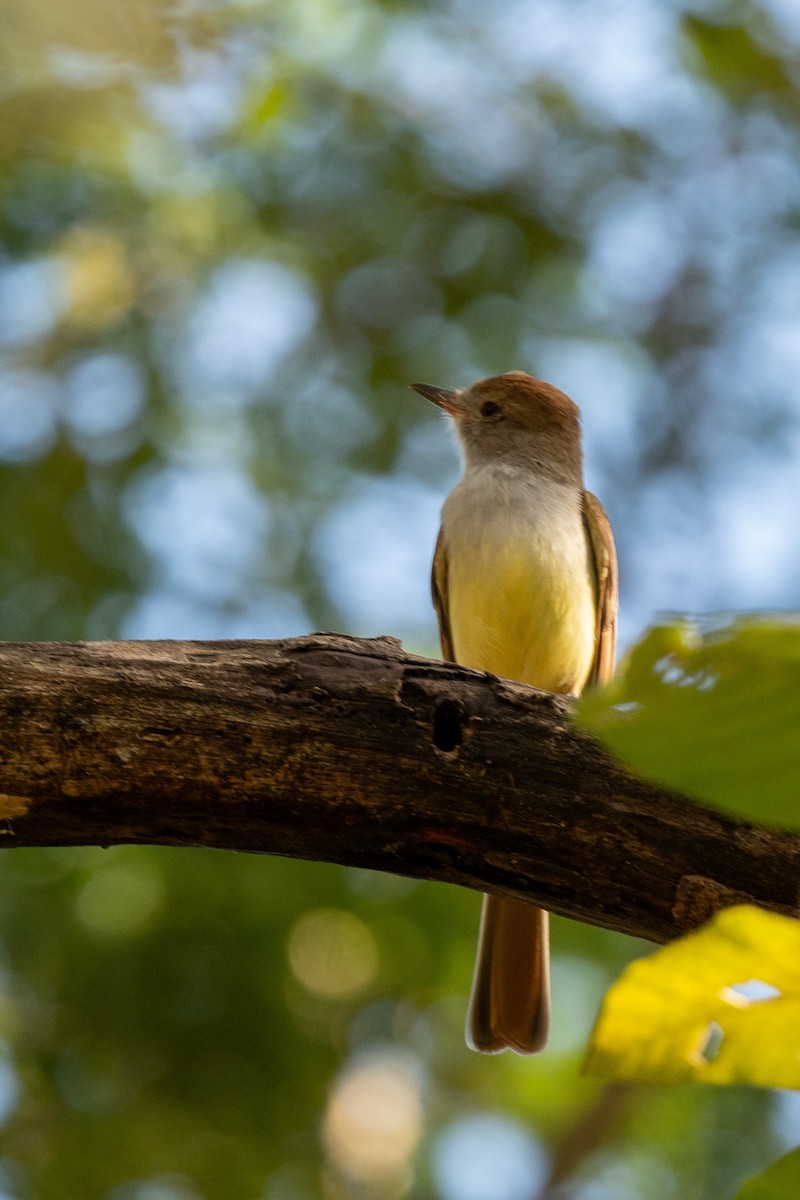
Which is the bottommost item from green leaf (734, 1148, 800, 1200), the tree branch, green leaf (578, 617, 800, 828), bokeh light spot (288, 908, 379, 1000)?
green leaf (734, 1148, 800, 1200)

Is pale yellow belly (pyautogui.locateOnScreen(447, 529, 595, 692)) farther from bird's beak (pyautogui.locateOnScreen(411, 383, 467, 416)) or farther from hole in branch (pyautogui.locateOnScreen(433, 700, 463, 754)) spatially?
hole in branch (pyautogui.locateOnScreen(433, 700, 463, 754))

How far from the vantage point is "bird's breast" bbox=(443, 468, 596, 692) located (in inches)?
199

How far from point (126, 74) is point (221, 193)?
2.43m

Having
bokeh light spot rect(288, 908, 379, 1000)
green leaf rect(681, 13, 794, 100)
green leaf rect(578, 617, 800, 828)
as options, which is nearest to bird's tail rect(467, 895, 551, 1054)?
bokeh light spot rect(288, 908, 379, 1000)

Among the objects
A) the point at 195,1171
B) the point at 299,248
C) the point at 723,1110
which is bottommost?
the point at 195,1171

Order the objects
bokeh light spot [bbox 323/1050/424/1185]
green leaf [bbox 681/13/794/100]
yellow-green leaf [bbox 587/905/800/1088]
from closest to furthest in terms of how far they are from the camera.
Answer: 1. yellow-green leaf [bbox 587/905/800/1088]
2. bokeh light spot [bbox 323/1050/424/1185]
3. green leaf [bbox 681/13/794/100]

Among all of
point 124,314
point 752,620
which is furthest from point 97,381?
point 752,620

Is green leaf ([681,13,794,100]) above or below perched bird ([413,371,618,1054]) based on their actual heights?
above

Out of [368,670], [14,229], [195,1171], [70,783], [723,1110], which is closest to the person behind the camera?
[70,783]

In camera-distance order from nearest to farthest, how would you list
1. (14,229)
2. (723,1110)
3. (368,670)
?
(368,670) < (723,1110) < (14,229)

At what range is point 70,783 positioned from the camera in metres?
2.76

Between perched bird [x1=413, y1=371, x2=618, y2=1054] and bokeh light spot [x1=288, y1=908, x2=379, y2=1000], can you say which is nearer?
perched bird [x1=413, y1=371, x2=618, y2=1054]

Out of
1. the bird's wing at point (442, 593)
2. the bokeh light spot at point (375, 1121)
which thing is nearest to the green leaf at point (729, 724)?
the bird's wing at point (442, 593)

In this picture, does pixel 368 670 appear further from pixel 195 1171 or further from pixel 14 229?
pixel 14 229
